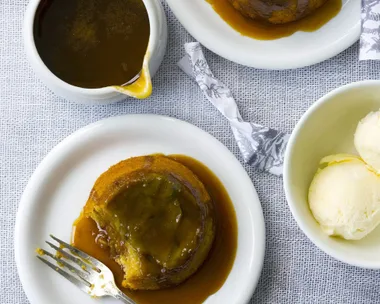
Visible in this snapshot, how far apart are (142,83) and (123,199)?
0.89ft

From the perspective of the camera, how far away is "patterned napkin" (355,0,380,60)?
154 cm

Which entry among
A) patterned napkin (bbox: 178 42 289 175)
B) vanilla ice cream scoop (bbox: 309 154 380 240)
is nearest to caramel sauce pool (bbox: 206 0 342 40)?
patterned napkin (bbox: 178 42 289 175)

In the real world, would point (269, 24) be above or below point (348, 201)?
above

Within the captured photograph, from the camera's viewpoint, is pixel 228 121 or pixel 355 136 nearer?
pixel 355 136

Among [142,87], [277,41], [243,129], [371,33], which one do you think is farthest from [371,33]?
[142,87]

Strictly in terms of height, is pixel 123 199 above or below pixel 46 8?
below

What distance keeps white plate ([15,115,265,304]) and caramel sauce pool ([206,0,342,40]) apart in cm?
29

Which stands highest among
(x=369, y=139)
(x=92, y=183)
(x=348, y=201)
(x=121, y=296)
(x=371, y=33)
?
(x=371, y=33)

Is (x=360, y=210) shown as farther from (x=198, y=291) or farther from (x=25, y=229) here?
(x=25, y=229)

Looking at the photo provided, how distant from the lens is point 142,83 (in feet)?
4.86

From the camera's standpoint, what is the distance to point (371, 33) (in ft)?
5.07

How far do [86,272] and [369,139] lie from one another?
2.40ft

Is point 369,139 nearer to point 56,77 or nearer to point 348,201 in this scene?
point 348,201

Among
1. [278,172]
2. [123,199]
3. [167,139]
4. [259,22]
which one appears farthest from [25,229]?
[259,22]
